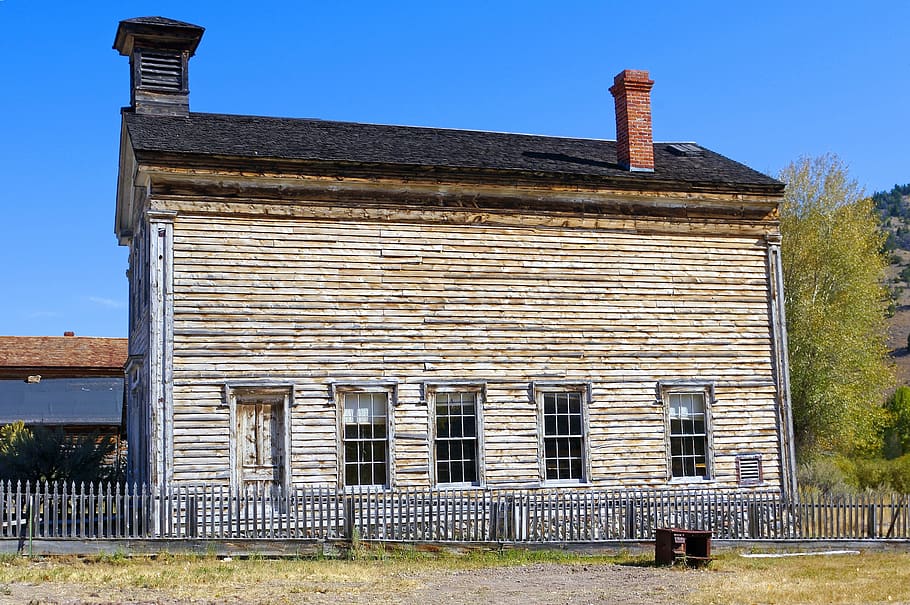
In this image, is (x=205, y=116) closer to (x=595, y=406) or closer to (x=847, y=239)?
(x=595, y=406)

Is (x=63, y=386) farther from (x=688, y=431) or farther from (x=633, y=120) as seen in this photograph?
(x=688, y=431)

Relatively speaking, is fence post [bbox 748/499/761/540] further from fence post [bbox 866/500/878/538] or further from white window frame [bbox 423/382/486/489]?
white window frame [bbox 423/382/486/489]

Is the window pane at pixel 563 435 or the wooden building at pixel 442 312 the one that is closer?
the wooden building at pixel 442 312

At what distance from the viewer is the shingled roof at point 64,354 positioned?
36.6m

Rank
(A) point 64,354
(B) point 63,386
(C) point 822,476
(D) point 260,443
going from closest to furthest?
1. (D) point 260,443
2. (C) point 822,476
3. (B) point 63,386
4. (A) point 64,354

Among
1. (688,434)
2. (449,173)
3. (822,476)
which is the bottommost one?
(822,476)

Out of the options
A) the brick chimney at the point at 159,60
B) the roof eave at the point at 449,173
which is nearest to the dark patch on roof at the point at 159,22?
the brick chimney at the point at 159,60

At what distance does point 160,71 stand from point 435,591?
13573 millimetres

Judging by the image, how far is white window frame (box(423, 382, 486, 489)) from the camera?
17.8 m

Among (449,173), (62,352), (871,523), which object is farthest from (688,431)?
(62,352)

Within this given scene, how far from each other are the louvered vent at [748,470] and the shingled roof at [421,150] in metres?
5.29

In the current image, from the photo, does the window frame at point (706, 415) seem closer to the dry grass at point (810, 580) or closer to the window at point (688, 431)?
the window at point (688, 431)

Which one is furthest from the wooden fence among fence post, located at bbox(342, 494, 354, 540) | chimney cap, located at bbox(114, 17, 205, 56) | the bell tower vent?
chimney cap, located at bbox(114, 17, 205, 56)

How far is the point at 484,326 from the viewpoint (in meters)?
18.4
